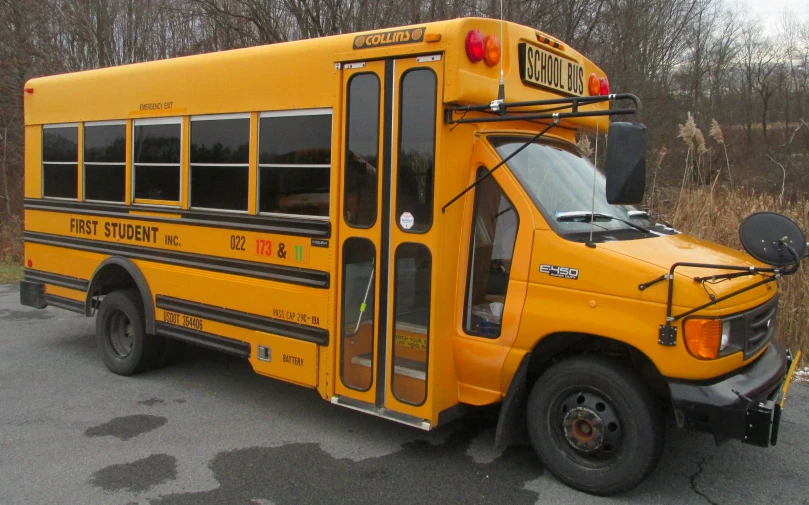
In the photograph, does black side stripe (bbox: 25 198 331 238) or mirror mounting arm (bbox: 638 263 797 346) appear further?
black side stripe (bbox: 25 198 331 238)

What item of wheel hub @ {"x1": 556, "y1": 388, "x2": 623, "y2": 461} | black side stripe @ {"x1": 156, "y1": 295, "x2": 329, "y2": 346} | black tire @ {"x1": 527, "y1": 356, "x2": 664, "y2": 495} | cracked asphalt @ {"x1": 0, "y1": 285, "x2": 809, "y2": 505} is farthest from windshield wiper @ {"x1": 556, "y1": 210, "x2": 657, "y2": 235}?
black side stripe @ {"x1": 156, "y1": 295, "x2": 329, "y2": 346}

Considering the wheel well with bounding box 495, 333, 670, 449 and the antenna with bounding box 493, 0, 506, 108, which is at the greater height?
the antenna with bounding box 493, 0, 506, 108

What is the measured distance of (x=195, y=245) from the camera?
560 cm

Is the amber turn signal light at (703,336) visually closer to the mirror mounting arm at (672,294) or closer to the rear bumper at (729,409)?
the mirror mounting arm at (672,294)

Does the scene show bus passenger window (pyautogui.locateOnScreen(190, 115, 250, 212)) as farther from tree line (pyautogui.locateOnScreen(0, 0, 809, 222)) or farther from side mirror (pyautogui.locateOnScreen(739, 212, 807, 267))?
tree line (pyautogui.locateOnScreen(0, 0, 809, 222))

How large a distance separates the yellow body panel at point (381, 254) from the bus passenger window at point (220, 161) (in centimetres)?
8

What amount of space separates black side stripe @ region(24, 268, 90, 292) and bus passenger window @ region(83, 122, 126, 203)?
34.3 inches

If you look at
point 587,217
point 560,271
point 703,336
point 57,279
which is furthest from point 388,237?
point 57,279

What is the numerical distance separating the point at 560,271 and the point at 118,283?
4.66 m

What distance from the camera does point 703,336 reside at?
3.47 m

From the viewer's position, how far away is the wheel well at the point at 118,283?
19.8 feet

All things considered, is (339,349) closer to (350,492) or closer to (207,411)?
(350,492)

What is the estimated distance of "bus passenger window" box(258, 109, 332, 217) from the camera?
4.72 metres

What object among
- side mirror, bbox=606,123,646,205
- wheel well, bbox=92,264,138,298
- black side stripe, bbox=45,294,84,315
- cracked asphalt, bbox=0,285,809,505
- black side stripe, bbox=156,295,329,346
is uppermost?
side mirror, bbox=606,123,646,205
